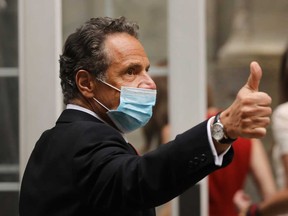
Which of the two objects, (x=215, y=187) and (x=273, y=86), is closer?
(x=215, y=187)

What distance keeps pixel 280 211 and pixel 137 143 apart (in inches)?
37.8

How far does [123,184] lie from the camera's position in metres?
2.63

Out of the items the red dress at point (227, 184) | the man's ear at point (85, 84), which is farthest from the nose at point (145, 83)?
the red dress at point (227, 184)

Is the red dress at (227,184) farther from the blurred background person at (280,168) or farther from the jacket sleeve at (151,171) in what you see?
the jacket sleeve at (151,171)

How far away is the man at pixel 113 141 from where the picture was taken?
2.60 metres

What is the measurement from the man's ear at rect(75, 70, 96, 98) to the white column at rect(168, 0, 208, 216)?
1.70 metres

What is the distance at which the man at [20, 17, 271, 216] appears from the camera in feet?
8.52

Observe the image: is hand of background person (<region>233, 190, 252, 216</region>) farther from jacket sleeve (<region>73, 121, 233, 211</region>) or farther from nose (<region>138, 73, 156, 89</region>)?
jacket sleeve (<region>73, 121, 233, 211</region>)

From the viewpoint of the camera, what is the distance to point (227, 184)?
4.84 m

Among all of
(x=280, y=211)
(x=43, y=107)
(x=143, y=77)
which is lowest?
(x=280, y=211)

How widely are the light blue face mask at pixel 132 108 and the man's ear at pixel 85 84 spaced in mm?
31

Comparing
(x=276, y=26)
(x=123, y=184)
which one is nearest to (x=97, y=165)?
(x=123, y=184)

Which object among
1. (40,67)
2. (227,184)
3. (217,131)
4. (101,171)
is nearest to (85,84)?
(101,171)

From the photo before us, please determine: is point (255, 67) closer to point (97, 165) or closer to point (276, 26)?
point (97, 165)
